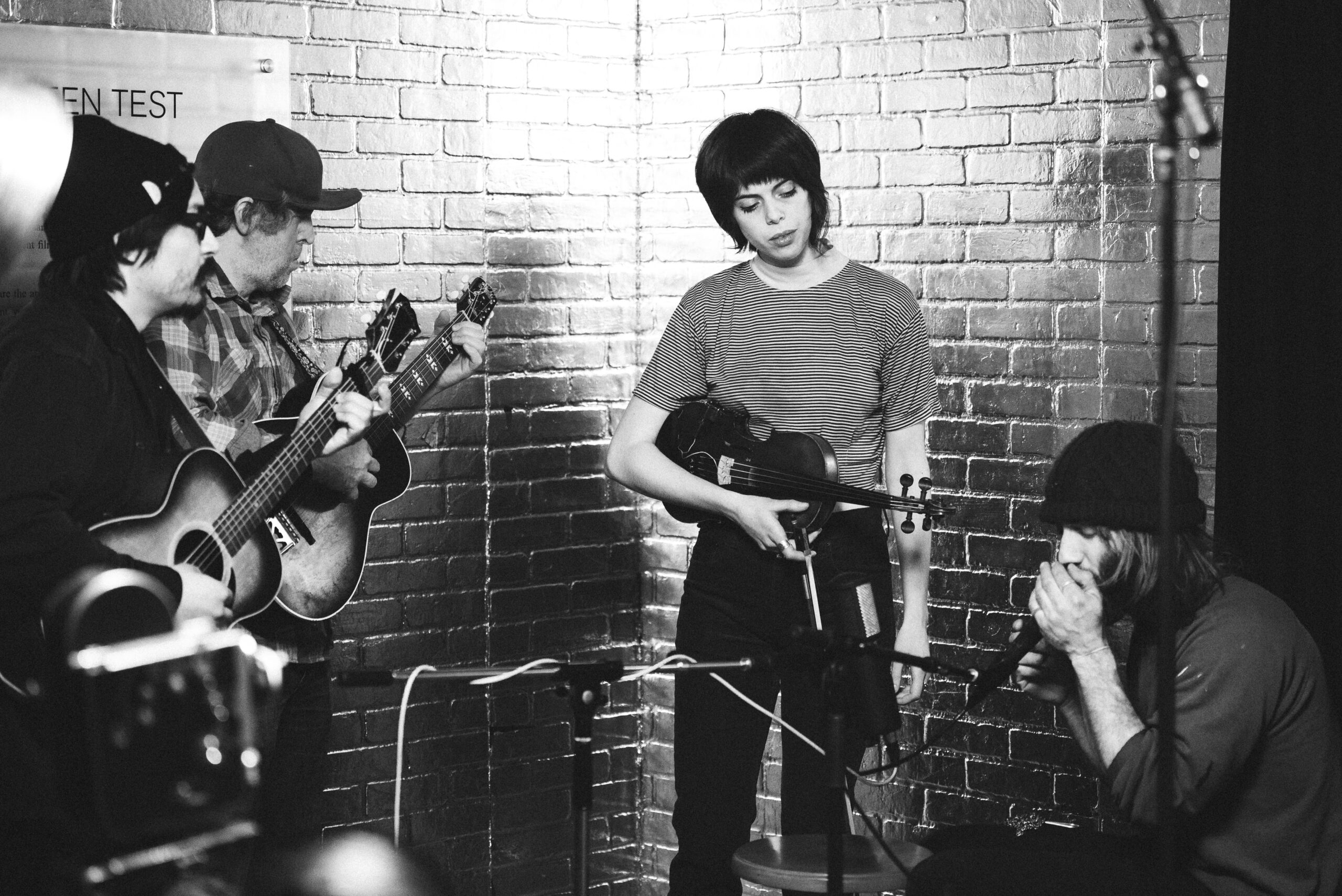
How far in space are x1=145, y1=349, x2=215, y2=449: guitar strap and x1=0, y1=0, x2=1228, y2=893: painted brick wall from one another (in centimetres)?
69

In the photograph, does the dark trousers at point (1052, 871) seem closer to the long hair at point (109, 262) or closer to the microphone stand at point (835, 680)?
the microphone stand at point (835, 680)

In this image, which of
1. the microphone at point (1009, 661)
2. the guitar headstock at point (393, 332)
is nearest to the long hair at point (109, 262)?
the guitar headstock at point (393, 332)

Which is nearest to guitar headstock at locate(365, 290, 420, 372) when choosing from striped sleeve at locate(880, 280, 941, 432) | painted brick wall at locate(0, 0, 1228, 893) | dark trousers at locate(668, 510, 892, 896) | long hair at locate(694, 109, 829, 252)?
painted brick wall at locate(0, 0, 1228, 893)

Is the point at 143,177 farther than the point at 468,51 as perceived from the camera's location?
No

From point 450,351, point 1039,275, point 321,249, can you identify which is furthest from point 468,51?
point 1039,275

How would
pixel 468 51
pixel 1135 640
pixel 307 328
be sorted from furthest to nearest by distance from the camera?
pixel 468 51 < pixel 307 328 < pixel 1135 640

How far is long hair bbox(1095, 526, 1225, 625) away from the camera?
6.73 ft

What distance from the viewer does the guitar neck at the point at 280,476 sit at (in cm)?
256

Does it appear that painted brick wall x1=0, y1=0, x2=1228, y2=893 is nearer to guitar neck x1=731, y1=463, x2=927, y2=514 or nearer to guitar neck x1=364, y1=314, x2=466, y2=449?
guitar neck x1=364, y1=314, x2=466, y2=449

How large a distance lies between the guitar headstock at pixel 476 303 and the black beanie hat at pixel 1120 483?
1.39 m

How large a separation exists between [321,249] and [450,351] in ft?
1.45

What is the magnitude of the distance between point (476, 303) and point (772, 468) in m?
0.83

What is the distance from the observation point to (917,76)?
11.1ft

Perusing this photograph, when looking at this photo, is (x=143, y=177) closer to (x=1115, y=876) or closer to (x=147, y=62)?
(x=147, y=62)
